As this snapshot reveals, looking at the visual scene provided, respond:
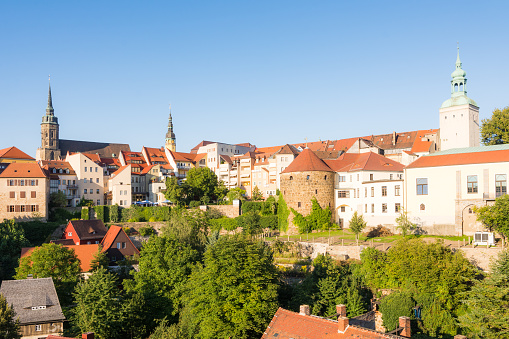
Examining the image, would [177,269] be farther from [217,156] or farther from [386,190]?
[217,156]

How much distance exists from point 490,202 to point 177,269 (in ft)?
89.9

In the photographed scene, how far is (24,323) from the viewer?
3164 cm

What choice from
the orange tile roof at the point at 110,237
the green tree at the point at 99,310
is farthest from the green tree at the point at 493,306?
the orange tile roof at the point at 110,237

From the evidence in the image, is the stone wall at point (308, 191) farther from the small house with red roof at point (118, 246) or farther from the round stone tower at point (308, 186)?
the small house with red roof at point (118, 246)

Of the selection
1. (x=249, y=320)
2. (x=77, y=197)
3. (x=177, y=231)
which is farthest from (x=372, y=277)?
(x=77, y=197)

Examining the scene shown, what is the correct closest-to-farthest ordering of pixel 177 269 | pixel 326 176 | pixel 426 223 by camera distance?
pixel 177 269, pixel 426 223, pixel 326 176

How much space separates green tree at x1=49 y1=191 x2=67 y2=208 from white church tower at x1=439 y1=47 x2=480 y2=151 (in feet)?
171

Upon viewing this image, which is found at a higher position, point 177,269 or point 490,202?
point 490,202

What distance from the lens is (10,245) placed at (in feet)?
166

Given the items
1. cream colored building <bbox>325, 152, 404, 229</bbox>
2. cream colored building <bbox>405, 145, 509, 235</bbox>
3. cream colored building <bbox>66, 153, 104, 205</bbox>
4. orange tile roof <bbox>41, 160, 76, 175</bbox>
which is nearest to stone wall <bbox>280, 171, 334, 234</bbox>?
cream colored building <bbox>325, 152, 404, 229</bbox>

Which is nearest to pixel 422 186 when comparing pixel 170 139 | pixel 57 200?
pixel 57 200

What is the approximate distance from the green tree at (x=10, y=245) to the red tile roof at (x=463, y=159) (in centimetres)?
4185

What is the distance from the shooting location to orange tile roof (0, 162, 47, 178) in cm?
6081

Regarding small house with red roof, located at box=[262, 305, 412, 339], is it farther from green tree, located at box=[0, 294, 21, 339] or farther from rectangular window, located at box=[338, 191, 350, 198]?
rectangular window, located at box=[338, 191, 350, 198]
